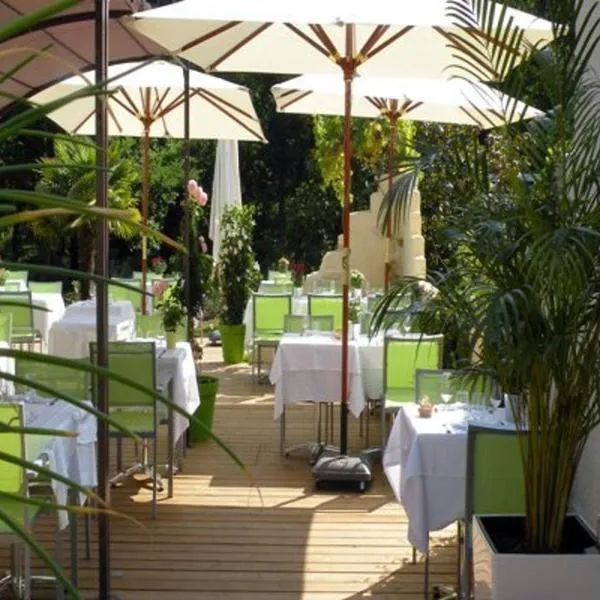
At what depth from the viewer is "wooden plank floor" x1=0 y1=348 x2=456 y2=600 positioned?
17.5 feet

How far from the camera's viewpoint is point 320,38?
7.10 meters

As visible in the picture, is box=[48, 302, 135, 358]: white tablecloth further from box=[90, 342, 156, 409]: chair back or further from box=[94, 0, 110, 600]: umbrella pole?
box=[94, 0, 110, 600]: umbrella pole

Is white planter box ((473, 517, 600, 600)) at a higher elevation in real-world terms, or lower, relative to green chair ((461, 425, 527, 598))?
lower

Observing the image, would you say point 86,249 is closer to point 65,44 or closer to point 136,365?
point 65,44

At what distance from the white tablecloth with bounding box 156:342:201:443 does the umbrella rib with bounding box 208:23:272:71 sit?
6.36ft

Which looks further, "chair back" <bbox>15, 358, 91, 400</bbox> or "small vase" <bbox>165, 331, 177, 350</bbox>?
"small vase" <bbox>165, 331, 177, 350</bbox>

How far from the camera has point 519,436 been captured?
432 centimetres

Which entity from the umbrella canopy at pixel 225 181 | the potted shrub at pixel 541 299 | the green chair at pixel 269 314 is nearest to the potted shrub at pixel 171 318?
the green chair at pixel 269 314

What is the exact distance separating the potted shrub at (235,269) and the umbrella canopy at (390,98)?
173 centimetres

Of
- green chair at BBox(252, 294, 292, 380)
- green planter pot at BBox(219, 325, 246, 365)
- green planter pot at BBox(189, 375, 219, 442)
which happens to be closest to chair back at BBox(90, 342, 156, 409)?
green planter pot at BBox(189, 375, 219, 442)

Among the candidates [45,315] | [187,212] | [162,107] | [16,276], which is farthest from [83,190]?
[187,212]

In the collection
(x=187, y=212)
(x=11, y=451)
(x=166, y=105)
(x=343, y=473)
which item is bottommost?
(x=343, y=473)

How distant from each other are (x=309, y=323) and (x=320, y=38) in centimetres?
266

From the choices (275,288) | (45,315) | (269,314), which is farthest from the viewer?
(275,288)
